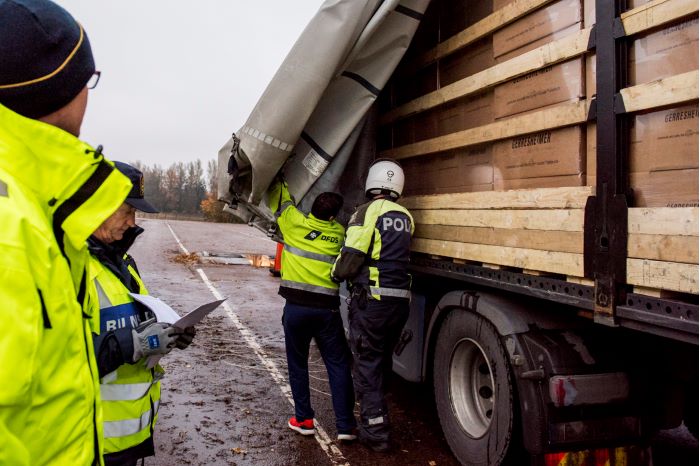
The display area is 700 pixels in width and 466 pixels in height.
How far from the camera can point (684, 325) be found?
2168 millimetres

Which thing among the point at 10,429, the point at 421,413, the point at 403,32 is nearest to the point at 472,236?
the point at 403,32

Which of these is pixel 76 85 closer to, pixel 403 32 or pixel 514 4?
pixel 514 4

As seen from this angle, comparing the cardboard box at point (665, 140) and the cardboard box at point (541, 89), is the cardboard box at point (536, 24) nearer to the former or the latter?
the cardboard box at point (541, 89)

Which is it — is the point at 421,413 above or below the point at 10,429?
below

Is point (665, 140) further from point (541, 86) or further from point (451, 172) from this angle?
point (451, 172)

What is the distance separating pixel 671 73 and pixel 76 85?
233 cm

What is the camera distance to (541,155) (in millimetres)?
3104

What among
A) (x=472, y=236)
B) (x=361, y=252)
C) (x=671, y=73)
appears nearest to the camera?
(x=671, y=73)

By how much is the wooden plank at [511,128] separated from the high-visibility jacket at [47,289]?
2336 mm

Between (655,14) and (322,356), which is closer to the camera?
(655,14)

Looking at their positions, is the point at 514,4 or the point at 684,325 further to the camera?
the point at 514,4

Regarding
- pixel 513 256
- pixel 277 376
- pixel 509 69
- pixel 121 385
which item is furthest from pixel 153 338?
pixel 277 376

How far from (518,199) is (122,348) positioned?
7.57ft

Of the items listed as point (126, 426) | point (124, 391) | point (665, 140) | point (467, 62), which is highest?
point (467, 62)
